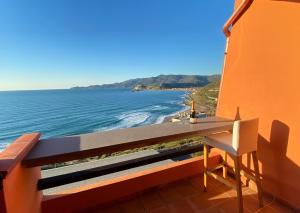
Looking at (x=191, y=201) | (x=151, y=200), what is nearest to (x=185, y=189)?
(x=191, y=201)

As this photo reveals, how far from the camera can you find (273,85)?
175cm

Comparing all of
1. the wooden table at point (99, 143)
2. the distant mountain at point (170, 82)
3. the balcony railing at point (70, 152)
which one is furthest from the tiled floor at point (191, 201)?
the distant mountain at point (170, 82)

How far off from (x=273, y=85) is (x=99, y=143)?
1764 millimetres

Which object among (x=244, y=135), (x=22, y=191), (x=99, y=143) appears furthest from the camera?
(x=244, y=135)

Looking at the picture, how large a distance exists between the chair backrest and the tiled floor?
0.64 m

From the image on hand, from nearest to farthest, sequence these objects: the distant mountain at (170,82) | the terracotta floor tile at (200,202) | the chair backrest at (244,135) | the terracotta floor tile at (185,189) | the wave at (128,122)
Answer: the chair backrest at (244,135), the terracotta floor tile at (200,202), the terracotta floor tile at (185,189), the wave at (128,122), the distant mountain at (170,82)

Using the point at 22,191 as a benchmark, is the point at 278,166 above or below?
below

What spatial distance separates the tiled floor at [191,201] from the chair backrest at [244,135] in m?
0.64

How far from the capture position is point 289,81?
1616 millimetres

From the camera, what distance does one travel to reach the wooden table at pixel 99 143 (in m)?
1.12

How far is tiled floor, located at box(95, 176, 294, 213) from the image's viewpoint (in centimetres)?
171

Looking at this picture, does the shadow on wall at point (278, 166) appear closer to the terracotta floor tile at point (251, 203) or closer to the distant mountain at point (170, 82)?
the terracotta floor tile at point (251, 203)

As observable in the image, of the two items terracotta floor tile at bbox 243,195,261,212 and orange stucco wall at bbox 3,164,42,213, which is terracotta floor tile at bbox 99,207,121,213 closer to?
orange stucco wall at bbox 3,164,42,213

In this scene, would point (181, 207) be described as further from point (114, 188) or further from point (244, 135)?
point (244, 135)
